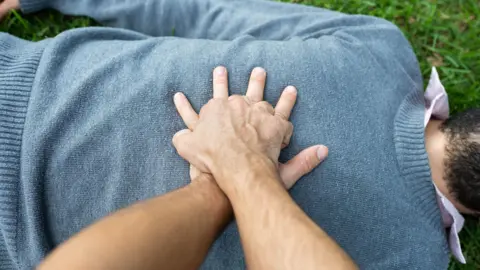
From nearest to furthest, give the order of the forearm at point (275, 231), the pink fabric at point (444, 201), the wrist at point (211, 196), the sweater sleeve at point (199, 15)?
the forearm at point (275, 231) < the wrist at point (211, 196) < the pink fabric at point (444, 201) < the sweater sleeve at point (199, 15)

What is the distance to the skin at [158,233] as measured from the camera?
85 cm

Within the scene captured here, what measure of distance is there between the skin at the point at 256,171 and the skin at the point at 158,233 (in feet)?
0.11

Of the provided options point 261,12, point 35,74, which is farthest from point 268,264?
point 261,12

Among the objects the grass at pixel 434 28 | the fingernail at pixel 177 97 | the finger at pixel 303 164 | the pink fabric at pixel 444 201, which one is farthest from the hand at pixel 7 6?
the pink fabric at pixel 444 201

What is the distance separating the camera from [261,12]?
6.12ft

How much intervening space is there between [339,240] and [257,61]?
616mm

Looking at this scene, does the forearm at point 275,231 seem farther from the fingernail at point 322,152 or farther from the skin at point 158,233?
the fingernail at point 322,152

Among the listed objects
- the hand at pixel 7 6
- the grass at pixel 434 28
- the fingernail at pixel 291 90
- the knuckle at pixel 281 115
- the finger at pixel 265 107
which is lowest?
the hand at pixel 7 6

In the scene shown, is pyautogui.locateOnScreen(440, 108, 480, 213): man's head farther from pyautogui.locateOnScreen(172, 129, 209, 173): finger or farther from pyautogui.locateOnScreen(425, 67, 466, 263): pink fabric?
pyautogui.locateOnScreen(172, 129, 209, 173): finger

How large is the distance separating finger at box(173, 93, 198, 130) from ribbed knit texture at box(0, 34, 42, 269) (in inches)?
18.1

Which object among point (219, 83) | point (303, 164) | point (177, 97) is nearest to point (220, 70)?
point (219, 83)

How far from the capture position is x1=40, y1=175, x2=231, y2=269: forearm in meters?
0.85

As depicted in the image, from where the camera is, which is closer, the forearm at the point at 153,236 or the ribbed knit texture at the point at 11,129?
the forearm at the point at 153,236

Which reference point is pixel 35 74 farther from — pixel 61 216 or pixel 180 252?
pixel 180 252
